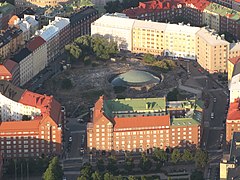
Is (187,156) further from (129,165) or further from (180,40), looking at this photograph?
(180,40)

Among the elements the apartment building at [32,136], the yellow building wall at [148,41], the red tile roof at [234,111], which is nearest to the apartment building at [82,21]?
the yellow building wall at [148,41]

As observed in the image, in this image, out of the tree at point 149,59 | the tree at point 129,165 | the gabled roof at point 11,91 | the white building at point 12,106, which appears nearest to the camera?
the tree at point 129,165

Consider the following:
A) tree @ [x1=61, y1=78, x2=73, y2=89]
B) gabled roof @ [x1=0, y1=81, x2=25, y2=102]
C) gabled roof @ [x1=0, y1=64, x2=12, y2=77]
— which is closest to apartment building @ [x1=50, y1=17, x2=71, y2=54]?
tree @ [x1=61, y1=78, x2=73, y2=89]

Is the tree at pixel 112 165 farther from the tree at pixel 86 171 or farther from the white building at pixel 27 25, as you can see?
the white building at pixel 27 25

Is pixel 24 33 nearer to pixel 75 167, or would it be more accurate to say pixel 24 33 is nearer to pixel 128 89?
pixel 128 89

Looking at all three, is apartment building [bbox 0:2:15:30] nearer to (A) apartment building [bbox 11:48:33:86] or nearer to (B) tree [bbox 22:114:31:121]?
(A) apartment building [bbox 11:48:33:86]

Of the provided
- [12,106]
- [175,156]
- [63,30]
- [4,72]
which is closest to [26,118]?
[12,106]
